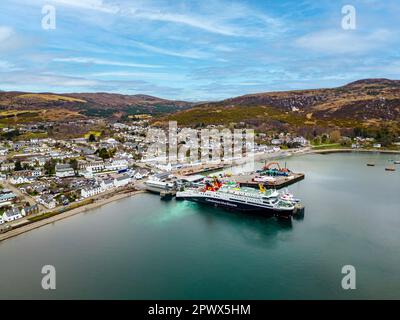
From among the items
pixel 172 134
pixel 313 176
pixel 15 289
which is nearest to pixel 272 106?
pixel 172 134

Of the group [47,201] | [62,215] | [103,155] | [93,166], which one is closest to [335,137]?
[103,155]

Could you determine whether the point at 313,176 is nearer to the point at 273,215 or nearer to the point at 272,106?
the point at 273,215

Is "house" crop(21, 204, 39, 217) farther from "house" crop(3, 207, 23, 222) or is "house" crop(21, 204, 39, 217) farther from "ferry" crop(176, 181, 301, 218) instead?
"ferry" crop(176, 181, 301, 218)

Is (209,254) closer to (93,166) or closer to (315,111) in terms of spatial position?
(93,166)

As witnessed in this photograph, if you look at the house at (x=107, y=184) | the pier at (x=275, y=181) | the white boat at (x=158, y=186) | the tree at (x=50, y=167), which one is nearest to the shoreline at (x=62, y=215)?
the white boat at (x=158, y=186)

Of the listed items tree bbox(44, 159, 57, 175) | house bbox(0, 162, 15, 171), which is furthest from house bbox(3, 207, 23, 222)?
house bbox(0, 162, 15, 171)
